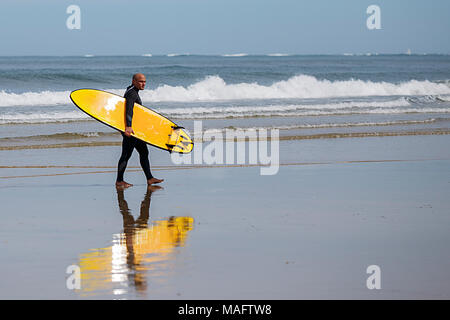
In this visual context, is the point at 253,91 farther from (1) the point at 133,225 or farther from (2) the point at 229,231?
(2) the point at 229,231

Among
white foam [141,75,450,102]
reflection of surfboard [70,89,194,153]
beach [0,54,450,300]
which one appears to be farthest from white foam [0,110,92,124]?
white foam [141,75,450,102]

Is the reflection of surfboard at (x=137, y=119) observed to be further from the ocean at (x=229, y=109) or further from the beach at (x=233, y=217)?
the ocean at (x=229, y=109)

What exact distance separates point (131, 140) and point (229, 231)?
3.45 metres

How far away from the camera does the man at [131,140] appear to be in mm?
10164

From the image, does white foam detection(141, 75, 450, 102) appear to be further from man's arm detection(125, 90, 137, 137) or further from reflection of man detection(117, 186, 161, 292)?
reflection of man detection(117, 186, 161, 292)

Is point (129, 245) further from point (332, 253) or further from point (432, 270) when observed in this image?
point (432, 270)

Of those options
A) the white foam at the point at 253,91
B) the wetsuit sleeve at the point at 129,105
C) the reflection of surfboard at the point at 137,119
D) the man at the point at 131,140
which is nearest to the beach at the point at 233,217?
the man at the point at 131,140

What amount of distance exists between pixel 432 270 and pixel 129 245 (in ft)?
8.79

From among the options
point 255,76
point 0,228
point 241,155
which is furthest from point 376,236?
point 255,76

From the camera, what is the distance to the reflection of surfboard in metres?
10.9

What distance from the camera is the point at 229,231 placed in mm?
7438

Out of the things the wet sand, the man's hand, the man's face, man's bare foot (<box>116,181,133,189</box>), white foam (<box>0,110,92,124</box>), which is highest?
the man's face

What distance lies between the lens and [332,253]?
652 centimetres

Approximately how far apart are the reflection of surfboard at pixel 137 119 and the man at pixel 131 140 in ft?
0.67
